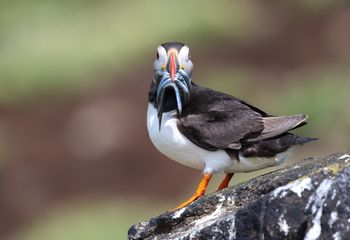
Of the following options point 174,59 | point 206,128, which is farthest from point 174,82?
point 206,128

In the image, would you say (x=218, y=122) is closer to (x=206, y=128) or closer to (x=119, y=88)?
(x=206, y=128)

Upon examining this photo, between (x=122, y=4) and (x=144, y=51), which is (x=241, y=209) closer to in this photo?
(x=144, y=51)

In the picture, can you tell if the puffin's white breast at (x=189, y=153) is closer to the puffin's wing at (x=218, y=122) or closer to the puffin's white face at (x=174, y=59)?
the puffin's wing at (x=218, y=122)

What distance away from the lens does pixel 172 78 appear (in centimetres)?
765

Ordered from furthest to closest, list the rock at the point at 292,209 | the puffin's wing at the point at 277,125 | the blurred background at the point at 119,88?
1. the blurred background at the point at 119,88
2. the puffin's wing at the point at 277,125
3. the rock at the point at 292,209

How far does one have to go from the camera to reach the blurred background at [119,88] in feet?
52.8

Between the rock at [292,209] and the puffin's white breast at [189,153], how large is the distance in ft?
4.78

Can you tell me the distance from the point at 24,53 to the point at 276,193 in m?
16.9

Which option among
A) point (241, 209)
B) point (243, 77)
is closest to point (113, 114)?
point (243, 77)

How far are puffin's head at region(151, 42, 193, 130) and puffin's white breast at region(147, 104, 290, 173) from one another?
0.09 m

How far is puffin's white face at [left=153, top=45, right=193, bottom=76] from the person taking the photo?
7715 mm

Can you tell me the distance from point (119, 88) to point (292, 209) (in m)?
14.1

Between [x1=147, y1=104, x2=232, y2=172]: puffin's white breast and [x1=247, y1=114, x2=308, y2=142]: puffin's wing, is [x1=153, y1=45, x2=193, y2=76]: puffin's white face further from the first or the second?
[x1=247, y1=114, x2=308, y2=142]: puffin's wing

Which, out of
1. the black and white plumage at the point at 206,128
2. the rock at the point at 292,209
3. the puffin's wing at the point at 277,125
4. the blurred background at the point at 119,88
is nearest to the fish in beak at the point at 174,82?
the black and white plumage at the point at 206,128
